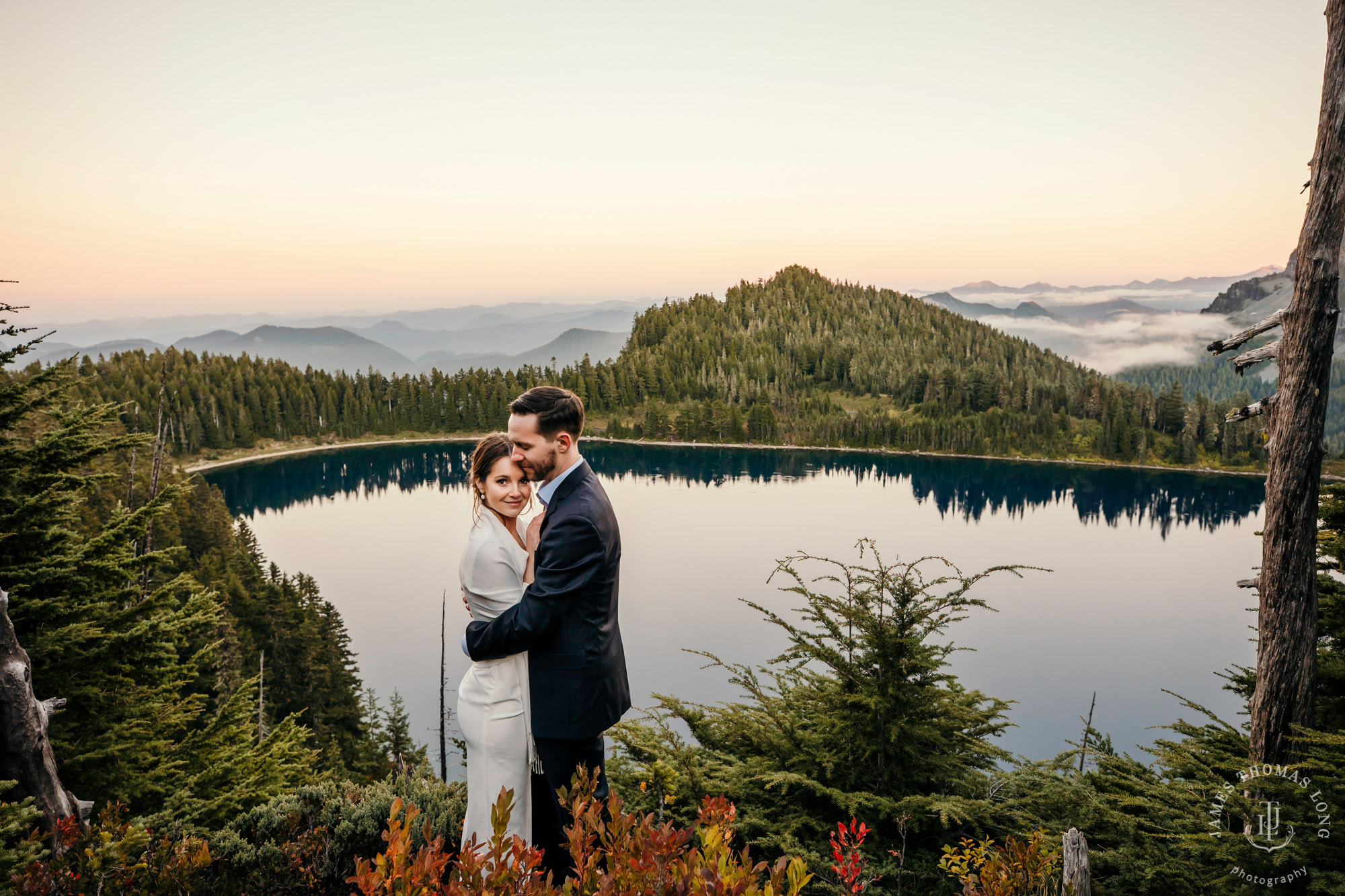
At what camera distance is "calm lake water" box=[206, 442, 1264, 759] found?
1421 inches

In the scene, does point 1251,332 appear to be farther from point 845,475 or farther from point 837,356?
point 837,356

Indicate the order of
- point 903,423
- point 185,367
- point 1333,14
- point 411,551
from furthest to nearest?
point 903,423 → point 185,367 → point 411,551 → point 1333,14

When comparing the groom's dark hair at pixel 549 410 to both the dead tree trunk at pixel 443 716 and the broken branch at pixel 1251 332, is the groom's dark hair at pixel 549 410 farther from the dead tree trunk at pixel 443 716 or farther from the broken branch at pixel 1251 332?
the dead tree trunk at pixel 443 716

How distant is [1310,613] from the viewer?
570 centimetres

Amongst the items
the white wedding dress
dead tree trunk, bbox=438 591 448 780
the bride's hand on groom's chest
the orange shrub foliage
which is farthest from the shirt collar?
dead tree trunk, bbox=438 591 448 780

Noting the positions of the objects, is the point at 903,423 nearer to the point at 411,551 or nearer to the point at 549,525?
the point at 411,551

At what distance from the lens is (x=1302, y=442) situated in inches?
222

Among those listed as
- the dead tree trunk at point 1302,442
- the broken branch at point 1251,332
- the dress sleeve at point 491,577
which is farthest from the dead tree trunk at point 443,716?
the broken branch at point 1251,332

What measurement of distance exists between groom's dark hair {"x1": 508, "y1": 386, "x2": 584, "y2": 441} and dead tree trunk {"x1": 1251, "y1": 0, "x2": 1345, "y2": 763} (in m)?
5.51

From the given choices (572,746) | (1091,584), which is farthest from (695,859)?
(1091,584)

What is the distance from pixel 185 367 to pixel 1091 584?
136m

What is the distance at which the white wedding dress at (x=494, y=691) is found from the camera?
11.7ft

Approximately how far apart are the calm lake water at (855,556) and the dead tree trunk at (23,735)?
45.4 feet

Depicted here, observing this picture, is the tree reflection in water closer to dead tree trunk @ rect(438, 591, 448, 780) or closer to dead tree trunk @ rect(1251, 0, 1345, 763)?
dead tree trunk @ rect(438, 591, 448, 780)
